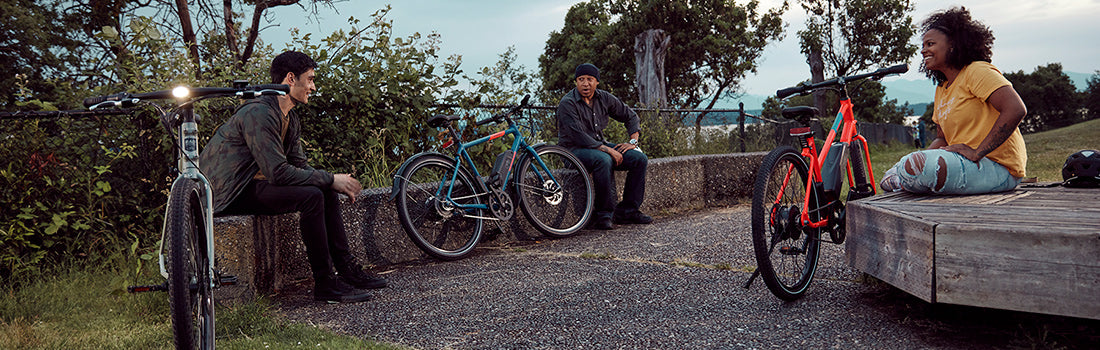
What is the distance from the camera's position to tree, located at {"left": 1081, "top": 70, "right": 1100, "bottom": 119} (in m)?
56.9

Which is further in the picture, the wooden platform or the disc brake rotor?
the disc brake rotor

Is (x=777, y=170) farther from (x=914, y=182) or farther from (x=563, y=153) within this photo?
(x=563, y=153)

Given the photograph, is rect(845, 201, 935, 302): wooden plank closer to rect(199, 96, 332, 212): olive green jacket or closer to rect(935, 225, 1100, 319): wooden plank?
rect(935, 225, 1100, 319): wooden plank

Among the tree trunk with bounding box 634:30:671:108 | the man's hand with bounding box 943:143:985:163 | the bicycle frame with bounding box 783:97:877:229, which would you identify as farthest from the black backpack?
the tree trunk with bounding box 634:30:671:108

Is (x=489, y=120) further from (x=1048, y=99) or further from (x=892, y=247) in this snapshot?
(x=1048, y=99)

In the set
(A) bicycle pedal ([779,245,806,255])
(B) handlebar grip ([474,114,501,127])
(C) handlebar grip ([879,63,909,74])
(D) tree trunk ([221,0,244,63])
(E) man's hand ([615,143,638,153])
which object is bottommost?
(A) bicycle pedal ([779,245,806,255])

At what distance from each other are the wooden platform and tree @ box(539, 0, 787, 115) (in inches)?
1003

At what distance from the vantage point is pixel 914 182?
396 centimetres

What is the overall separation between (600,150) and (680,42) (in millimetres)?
24857

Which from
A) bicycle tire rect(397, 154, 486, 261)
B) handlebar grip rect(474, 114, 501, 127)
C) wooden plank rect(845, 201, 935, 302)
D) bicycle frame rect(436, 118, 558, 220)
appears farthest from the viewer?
handlebar grip rect(474, 114, 501, 127)

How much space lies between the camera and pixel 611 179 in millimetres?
6988

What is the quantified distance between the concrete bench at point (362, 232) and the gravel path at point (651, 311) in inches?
8.8

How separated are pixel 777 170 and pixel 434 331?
175cm

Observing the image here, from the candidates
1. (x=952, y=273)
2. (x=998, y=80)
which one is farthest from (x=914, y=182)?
(x=952, y=273)
